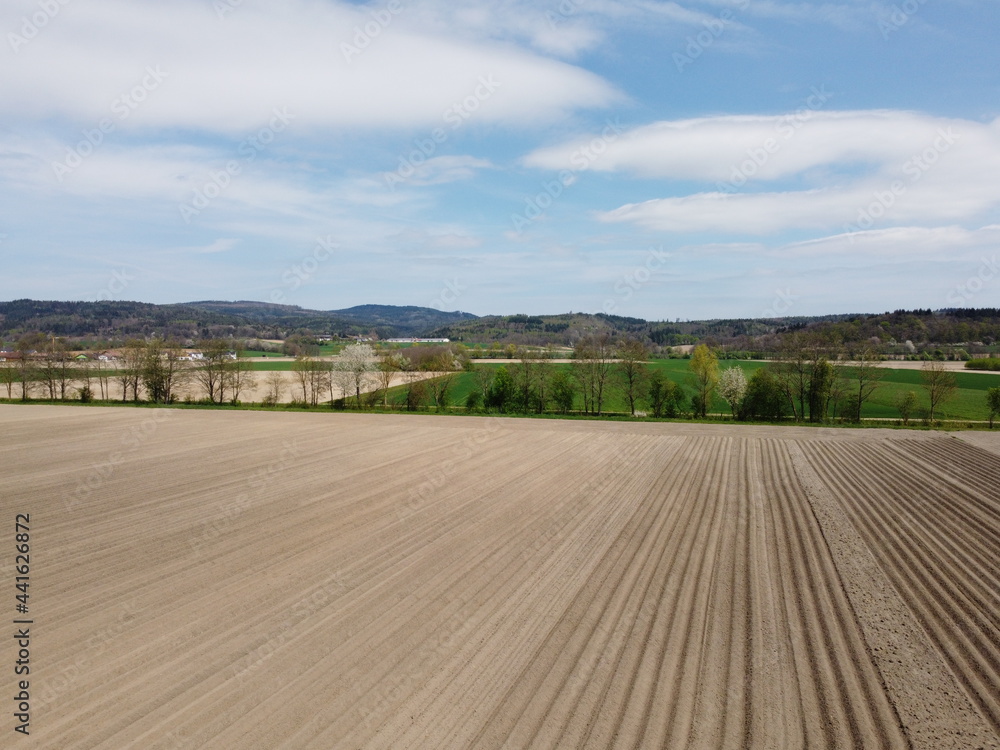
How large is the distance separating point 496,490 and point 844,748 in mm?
14013

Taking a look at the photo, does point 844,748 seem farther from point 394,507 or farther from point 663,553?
point 394,507

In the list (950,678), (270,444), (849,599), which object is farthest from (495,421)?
(950,678)

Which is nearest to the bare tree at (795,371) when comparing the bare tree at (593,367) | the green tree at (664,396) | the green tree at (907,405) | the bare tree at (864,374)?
the bare tree at (864,374)

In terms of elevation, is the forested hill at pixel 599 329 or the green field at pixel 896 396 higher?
the forested hill at pixel 599 329

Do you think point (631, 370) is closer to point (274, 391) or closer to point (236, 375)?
point (274, 391)

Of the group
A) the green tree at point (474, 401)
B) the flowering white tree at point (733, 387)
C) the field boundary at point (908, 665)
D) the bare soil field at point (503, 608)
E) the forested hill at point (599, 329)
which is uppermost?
the forested hill at point (599, 329)

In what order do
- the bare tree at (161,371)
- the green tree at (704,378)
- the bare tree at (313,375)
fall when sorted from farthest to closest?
the bare tree at (313,375), the bare tree at (161,371), the green tree at (704,378)

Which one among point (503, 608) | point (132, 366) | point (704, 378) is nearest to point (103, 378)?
point (132, 366)

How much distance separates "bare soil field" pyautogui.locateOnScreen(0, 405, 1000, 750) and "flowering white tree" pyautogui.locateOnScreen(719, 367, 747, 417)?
23576mm

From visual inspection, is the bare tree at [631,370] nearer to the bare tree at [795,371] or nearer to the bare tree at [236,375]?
the bare tree at [795,371]

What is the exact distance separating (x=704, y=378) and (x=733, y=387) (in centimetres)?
241

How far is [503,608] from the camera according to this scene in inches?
438

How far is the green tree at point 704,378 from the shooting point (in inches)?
1932

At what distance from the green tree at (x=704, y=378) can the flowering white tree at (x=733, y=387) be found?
3.06 ft
